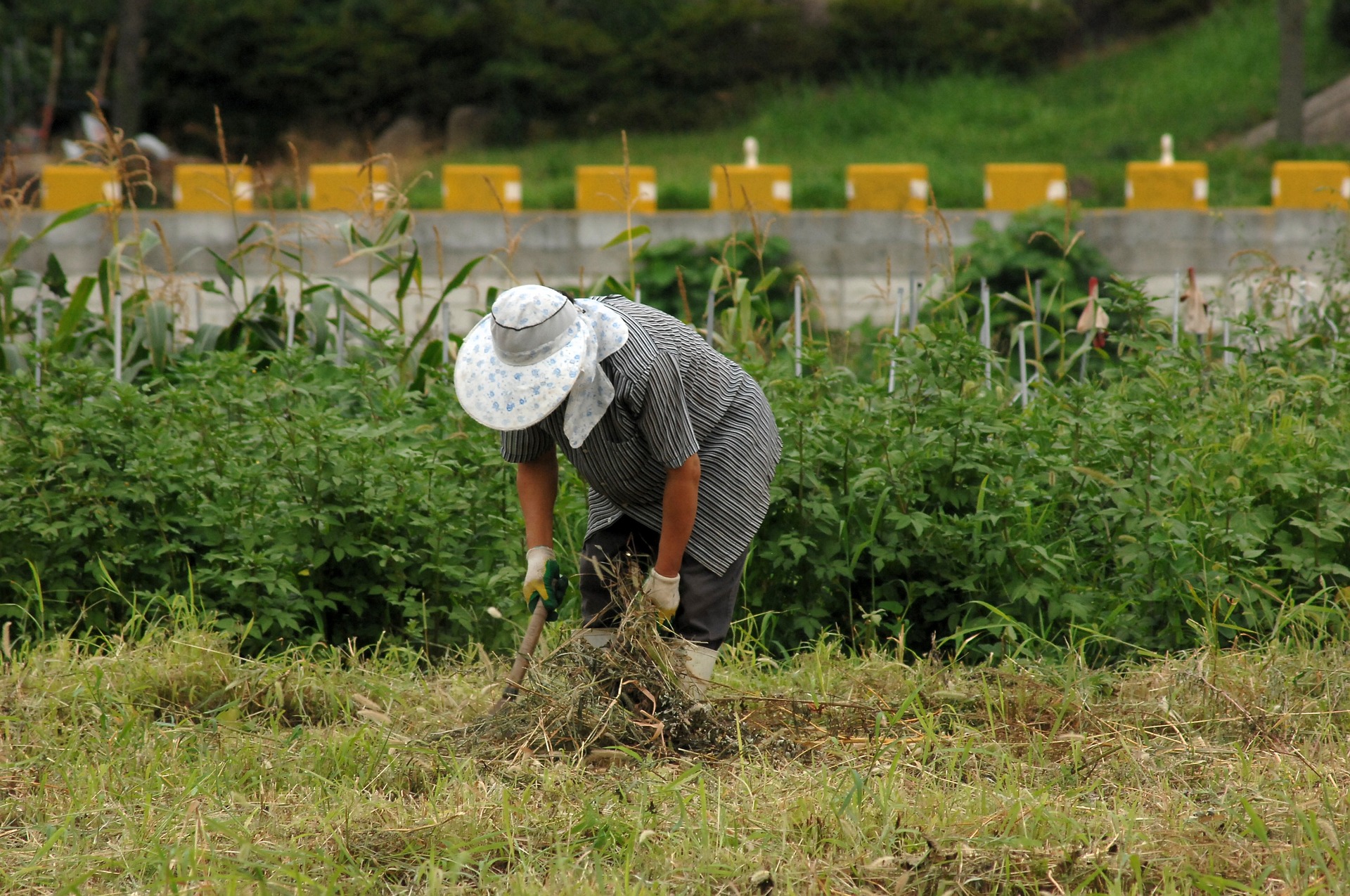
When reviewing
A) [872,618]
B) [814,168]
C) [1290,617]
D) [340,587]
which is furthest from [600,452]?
[814,168]

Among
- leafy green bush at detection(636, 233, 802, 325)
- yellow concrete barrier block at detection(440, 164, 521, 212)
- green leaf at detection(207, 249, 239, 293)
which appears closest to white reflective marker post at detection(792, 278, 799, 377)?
green leaf at detection(207, 249, 239, 293)

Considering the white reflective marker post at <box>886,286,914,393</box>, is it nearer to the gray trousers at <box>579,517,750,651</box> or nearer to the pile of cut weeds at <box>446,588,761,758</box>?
the gray trousers at <box>579,517,750,651</box>

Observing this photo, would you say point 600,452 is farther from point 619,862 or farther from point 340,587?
point 340,587

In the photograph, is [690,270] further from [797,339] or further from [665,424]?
[665,424]

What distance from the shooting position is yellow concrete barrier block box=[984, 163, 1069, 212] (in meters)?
9.77

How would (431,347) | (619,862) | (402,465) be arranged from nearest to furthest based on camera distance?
(619,862), (402,465), (431,347)

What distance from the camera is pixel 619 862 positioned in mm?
2443

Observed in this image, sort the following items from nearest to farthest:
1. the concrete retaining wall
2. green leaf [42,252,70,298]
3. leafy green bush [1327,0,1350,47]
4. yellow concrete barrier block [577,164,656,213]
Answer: green leaf [42,252,70,298] < the concrete retaining wall < yellow concrete barrier block [577,164,656,213] < leafy green bush [1327,0,1350,47]

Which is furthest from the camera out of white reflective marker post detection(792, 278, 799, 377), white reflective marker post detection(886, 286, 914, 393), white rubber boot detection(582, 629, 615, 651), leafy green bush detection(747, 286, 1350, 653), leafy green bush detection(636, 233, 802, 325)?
leafy green bush detection(636, 233, 802, 325)

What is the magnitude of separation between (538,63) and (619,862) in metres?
16.3

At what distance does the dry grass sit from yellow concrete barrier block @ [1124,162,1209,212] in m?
7.31

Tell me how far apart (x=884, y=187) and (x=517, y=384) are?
7777mm

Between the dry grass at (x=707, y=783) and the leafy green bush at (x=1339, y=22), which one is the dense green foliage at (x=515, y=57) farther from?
the dry grass at (x=707, y=783)

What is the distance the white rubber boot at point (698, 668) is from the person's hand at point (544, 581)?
12.5 inches
